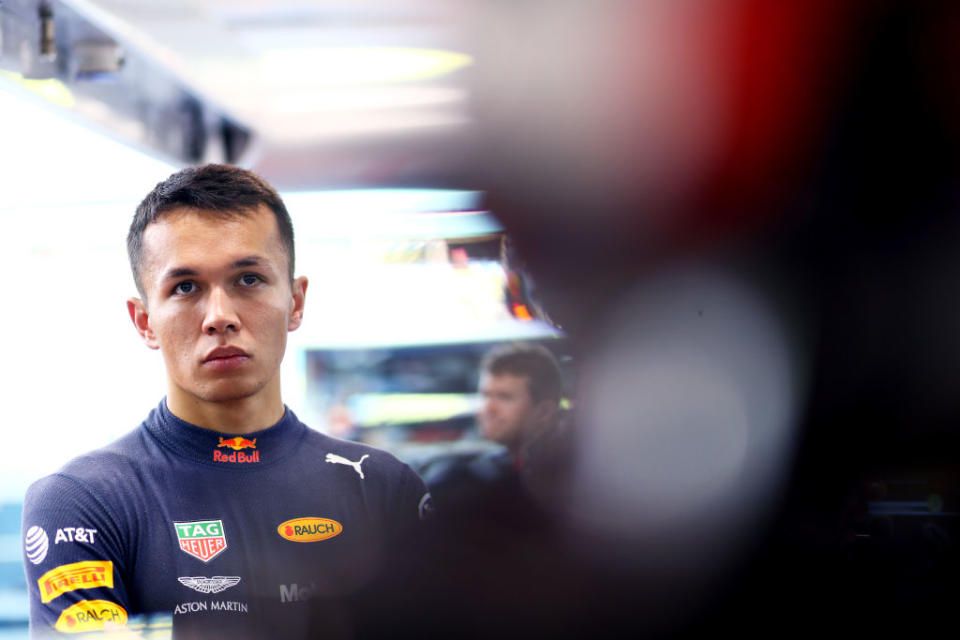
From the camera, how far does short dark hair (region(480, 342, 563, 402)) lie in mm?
1069

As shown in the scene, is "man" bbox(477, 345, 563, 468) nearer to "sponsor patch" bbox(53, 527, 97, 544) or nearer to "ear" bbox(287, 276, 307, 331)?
"ear" bbox(287, 276, 307, 331)

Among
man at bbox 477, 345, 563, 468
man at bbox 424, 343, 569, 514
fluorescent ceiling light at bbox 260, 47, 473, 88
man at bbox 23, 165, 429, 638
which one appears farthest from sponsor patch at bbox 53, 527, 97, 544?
fluorescent ceiling light at bbox 260, 47, 473, 88

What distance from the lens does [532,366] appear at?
3.79 ft

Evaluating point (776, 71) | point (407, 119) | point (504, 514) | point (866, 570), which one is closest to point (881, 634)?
point (866, 570)

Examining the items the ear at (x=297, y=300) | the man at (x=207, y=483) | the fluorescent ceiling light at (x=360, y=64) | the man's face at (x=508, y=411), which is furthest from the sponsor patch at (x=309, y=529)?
the fluorescent ceiling light at (x=360, y=64)

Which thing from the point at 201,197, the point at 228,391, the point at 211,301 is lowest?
the point at 228,391

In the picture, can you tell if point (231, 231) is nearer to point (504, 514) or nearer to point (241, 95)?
point (504, 514)

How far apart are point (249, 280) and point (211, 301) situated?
Answer: 0.16ft

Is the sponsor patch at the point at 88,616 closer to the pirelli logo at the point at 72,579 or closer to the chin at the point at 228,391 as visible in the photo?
the pirelli logo at the point at 72,579

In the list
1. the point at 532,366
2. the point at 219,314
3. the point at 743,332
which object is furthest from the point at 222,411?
the point at 743,332

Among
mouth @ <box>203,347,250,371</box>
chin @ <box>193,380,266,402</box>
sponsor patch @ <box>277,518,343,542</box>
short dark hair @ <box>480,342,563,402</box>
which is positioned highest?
mouth @ <box>203,347,250,371</box>

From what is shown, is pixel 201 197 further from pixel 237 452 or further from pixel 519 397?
pixel 519 397

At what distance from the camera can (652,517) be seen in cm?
95

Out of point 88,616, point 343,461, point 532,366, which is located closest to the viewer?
point 88,616
